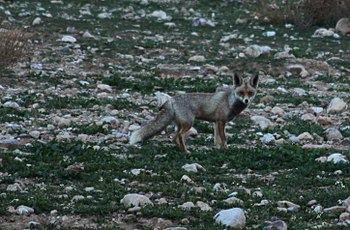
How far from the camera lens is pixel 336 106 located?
39.9ft

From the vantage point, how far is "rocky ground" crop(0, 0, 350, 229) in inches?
294

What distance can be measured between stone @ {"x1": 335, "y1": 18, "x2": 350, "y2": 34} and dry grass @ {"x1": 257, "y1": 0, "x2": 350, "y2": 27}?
0.43m

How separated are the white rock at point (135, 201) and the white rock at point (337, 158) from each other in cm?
232

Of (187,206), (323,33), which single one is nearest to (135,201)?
(187,206)

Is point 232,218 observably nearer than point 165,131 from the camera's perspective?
Yes

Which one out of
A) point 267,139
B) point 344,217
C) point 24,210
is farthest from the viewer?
point 267,139

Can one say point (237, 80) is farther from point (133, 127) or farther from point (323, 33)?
point (323, 33)

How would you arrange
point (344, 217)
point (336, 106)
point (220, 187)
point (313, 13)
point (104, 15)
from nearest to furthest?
point (344, 217)
point (220, 187)
point (336, 106)
point (313, 13)
point (104, 15)

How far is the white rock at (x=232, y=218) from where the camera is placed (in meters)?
7.07

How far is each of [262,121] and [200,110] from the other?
142 cm

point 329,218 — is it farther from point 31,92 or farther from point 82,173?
point 31,92

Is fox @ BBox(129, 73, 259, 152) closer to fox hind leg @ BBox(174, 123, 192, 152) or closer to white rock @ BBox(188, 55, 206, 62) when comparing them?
fox hind leg @ BBox(174, 123, 192, 152)

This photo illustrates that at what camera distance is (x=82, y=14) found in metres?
20.1

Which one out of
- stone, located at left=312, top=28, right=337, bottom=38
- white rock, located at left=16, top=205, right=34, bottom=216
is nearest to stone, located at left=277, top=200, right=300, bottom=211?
white rock, located at left=16, top=205, right=34, bottom=216
